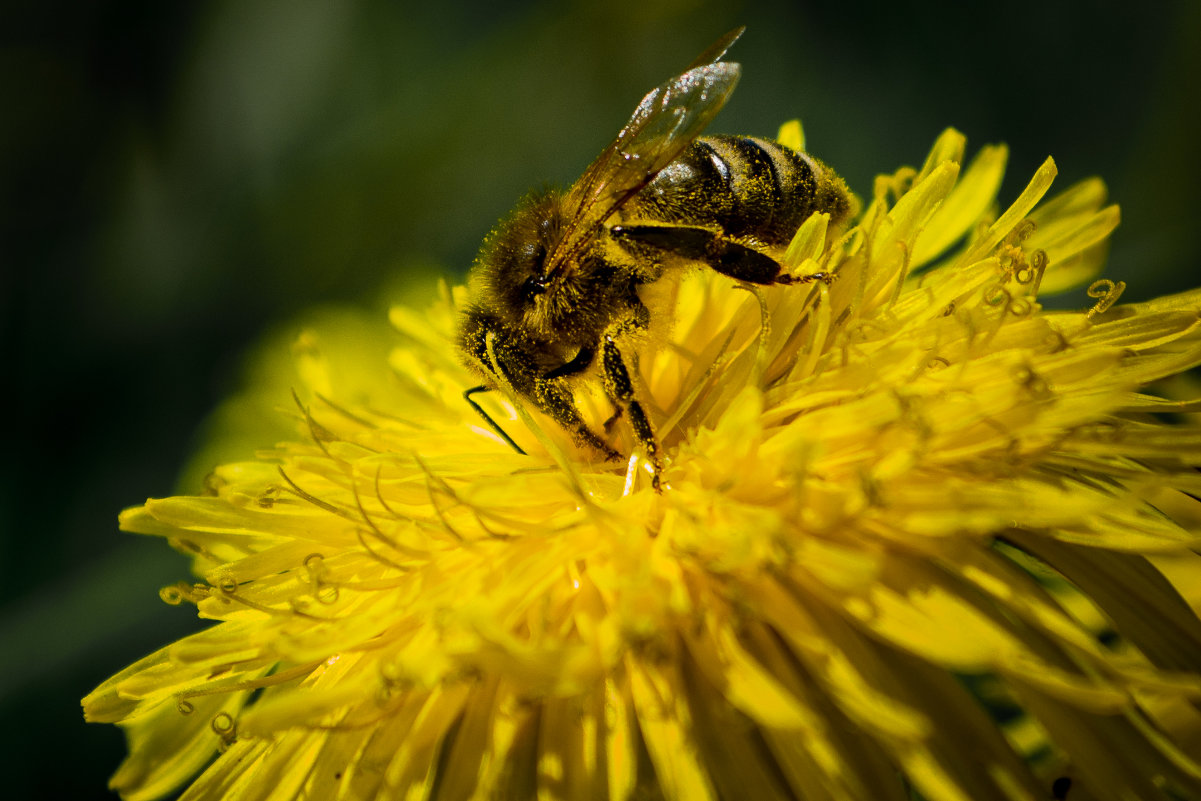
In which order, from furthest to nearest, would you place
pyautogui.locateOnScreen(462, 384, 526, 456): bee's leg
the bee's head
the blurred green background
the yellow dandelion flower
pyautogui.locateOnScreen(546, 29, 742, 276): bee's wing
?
1. the blurred green background
2. pyautogui.locateOnScreen(462, 384, 526, 456): bee's leg
3. the bee's head
4. pyautogui.locateOnScreen(546, 29, 742, 276): bee's wing
5. the yellow dandelion flower

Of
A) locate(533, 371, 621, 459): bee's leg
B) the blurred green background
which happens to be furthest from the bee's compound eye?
the blurred green background

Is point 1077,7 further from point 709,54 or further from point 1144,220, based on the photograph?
point 709,54

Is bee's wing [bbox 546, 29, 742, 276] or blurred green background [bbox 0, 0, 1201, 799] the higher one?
blurred green background [bbox 0, 0, 1201, 799]

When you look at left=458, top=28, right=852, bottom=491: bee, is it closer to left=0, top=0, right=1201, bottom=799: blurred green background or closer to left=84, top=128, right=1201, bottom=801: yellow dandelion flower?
left=84, top=128, right=1201, bottom=801: yellow dandelion flower

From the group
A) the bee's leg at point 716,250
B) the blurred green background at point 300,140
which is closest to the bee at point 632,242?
the bee's leg at point 716,250

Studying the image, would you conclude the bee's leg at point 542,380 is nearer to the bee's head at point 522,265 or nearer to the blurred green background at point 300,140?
the bee's head at point 522,265

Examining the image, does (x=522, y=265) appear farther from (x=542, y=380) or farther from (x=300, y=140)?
(x=300, y=140)

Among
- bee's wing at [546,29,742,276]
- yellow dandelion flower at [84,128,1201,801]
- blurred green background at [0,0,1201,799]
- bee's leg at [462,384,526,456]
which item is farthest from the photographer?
blurred green background at [0,0,1201,799]

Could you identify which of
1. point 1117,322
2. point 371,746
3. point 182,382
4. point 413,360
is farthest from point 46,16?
point 1117,322
